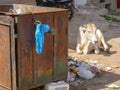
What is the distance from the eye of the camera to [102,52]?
9500 mm

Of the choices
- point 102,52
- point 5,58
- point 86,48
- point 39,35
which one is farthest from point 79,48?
point 5,58

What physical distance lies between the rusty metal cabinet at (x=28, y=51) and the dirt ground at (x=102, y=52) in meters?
0.97

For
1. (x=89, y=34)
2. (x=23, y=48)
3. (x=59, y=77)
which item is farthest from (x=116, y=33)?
(x=23, y=48)

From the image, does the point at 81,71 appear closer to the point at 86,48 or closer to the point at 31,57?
the point at 31,57

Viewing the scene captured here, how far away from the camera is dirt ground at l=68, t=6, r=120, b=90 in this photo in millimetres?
7042

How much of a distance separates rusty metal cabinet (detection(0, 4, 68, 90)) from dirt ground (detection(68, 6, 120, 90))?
0.97 metres

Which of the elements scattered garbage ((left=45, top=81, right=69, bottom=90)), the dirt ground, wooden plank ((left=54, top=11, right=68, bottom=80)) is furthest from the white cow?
scattered garbage ((left=45, top=81, right=69, bottom=90))

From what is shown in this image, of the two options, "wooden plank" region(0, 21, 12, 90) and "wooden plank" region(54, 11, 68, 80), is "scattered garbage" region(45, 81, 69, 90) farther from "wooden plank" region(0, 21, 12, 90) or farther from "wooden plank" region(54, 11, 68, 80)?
"wooden plank" region(0, 21, 12, 90)

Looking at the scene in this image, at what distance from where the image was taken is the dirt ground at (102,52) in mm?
7042

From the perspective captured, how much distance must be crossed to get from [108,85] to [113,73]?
0.86 metres

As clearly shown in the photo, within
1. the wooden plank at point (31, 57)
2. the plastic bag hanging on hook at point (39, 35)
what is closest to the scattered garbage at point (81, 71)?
the wooden plank at point (31, 57)

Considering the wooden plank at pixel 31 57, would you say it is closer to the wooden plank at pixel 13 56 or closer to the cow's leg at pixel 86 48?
the wooden plank at pixel 13 56

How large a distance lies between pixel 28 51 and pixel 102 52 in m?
4.34

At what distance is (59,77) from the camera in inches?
239
